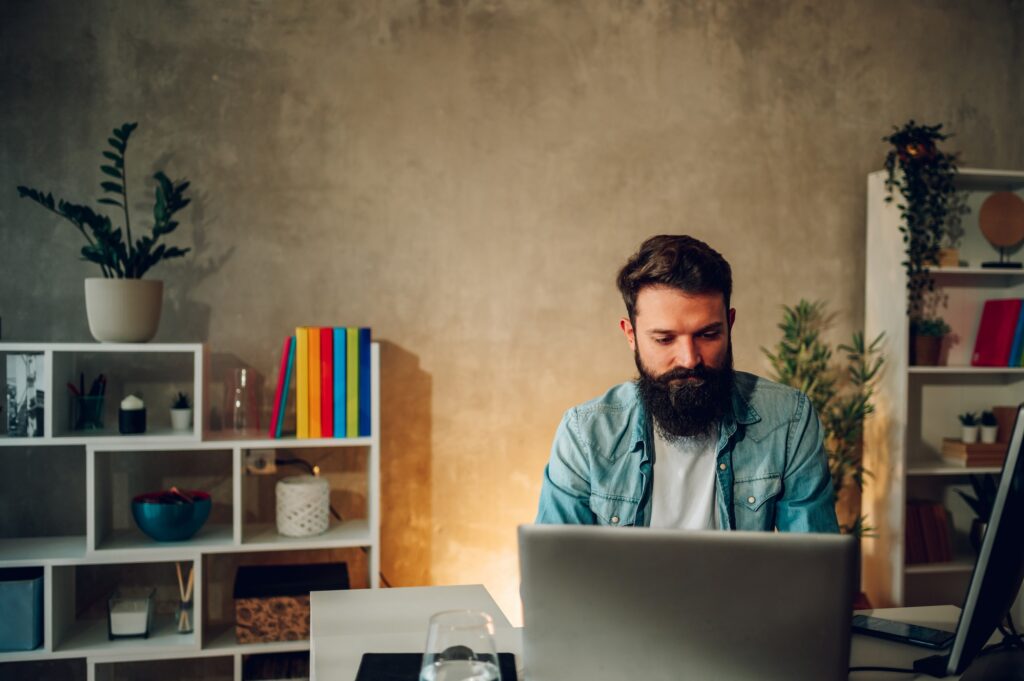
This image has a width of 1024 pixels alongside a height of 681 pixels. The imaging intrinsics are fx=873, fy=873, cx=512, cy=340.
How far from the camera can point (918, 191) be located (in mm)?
3611

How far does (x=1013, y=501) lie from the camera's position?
49.8 inches

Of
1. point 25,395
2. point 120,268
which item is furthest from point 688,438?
point 25,395

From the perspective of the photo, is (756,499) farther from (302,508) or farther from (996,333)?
(996,333)

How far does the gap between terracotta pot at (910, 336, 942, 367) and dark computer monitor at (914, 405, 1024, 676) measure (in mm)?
2598

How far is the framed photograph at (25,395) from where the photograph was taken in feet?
9.21

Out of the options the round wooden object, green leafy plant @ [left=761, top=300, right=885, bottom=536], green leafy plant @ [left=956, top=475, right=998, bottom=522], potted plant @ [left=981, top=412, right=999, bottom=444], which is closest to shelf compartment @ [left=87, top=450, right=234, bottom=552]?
green leafy plant @ [left=761, top=300, right=885, bottom=536]

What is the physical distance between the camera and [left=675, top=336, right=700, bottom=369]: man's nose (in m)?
1.97

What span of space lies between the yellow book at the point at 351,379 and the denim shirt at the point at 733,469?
1.23m

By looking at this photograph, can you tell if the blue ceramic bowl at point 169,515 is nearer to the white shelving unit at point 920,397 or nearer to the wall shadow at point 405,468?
the wall shadow at point 405,468

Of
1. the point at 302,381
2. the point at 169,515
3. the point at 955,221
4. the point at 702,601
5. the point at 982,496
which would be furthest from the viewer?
the point at 955,221

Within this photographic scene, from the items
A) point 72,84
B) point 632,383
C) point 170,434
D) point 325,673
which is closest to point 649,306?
point 632,383

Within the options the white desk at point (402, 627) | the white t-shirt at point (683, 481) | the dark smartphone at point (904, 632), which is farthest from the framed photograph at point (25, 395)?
the dark smartphone at point (904, 632)

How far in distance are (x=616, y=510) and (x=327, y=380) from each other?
1.45 m

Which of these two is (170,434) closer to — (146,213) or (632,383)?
(146,213)
